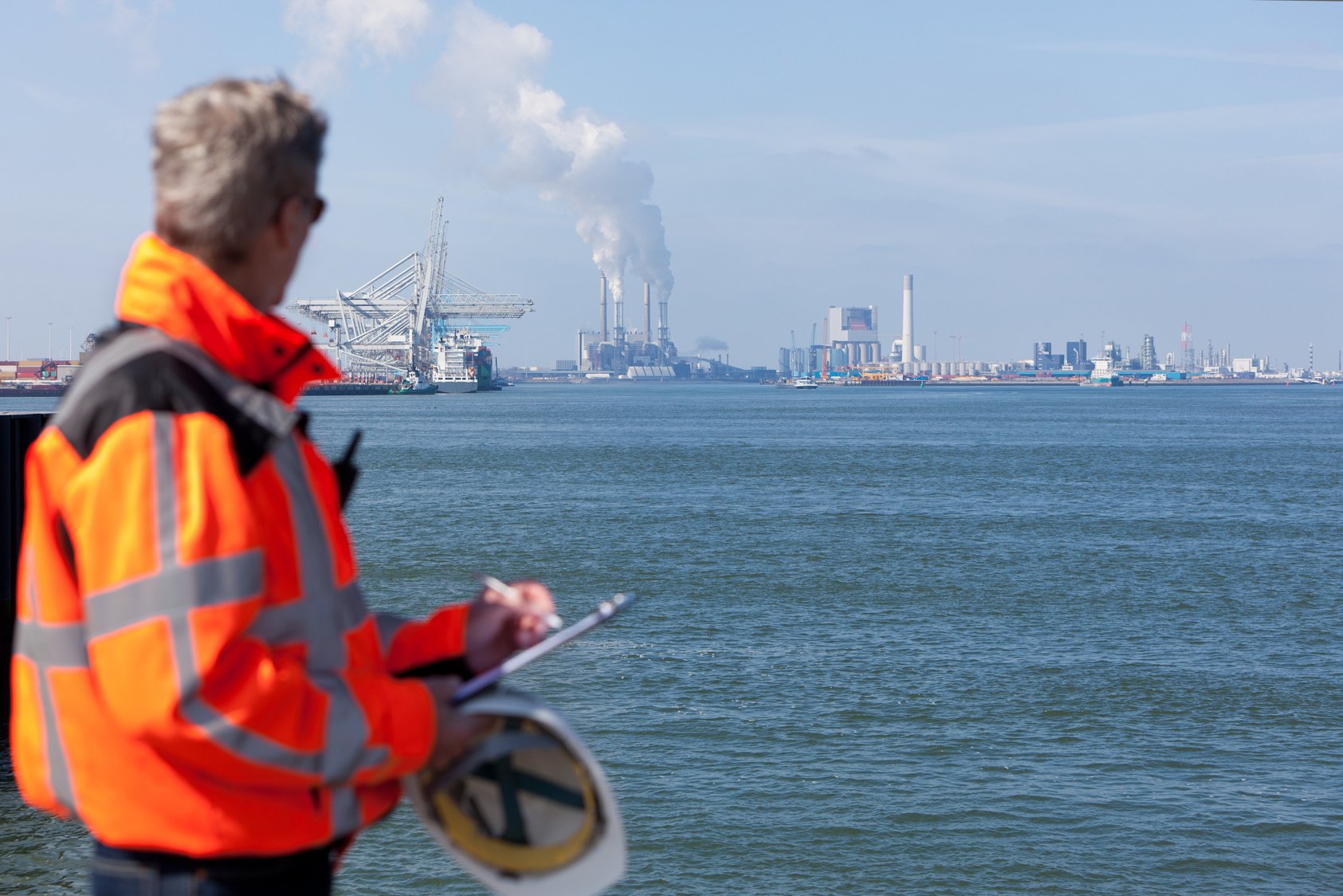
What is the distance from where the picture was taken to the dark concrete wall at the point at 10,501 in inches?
386

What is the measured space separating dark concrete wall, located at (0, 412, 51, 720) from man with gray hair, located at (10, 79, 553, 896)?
9429mm

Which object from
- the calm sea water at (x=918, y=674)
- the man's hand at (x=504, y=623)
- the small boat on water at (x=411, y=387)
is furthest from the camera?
the small boat on water at (x=411, y=387)

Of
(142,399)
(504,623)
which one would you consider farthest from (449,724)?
(142,399)

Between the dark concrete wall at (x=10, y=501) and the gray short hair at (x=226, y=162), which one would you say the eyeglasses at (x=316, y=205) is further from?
the dark concrete wall at (x=10, y=501)

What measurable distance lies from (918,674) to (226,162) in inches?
505

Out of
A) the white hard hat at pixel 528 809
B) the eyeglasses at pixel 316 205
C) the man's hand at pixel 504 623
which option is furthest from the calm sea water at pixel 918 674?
the eyeglasses at pixel 316 205

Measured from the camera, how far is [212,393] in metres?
1.20

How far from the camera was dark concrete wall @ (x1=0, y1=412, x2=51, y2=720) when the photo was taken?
9.81 m

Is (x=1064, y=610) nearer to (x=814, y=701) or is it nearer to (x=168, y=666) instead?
(x=814, y=701)

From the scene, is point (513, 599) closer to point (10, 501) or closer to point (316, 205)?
point (316, 205)

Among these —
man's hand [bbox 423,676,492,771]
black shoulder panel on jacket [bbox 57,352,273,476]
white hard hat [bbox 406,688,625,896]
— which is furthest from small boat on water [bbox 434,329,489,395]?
black shoulder panel on jacket [bbox 57,352,273,476]

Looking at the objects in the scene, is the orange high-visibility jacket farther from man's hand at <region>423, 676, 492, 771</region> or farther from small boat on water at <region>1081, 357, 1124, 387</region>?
small boat on water at <region>1081, 357, 1124, 387</region>

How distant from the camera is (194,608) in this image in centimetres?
115

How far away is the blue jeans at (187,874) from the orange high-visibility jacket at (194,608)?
2 cm
